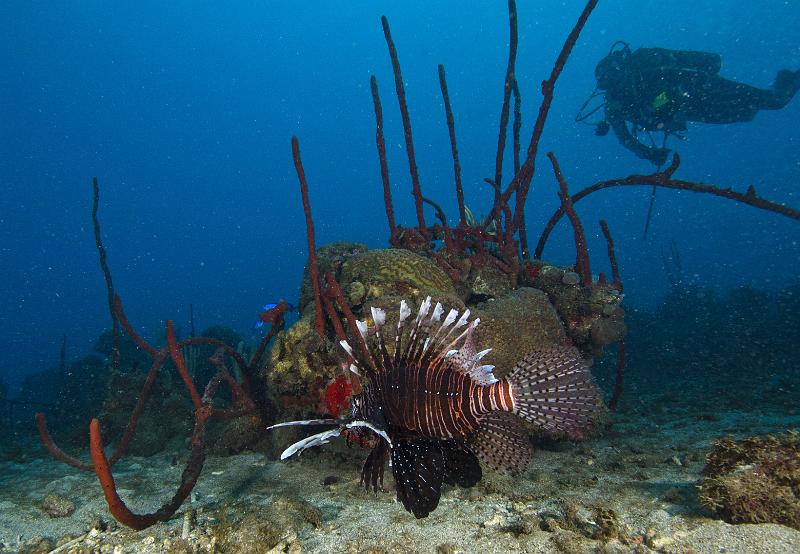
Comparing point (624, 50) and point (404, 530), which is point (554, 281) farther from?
point (624, 50)

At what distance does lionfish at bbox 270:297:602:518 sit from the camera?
235cm

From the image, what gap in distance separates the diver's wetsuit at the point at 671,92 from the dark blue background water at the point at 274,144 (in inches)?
1800

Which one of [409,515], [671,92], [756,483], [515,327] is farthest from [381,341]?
[671,92]

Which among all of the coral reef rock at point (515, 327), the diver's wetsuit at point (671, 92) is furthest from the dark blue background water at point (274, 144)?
the coral reef rock at point (515, 327)

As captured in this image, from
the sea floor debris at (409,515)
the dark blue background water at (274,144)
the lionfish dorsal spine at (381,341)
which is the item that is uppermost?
the dark blue background water at (274,144)

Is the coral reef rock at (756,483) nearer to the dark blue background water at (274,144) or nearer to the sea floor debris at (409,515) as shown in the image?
the sea floor debris at (409,515)

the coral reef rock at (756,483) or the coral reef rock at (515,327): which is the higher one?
the coral reef rock at (515,327)

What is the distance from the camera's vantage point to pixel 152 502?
3.27m

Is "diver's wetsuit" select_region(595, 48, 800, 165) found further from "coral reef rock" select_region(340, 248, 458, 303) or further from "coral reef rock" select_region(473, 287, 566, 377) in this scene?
"coral reef rock" select_region(340, 248, 458, 303)

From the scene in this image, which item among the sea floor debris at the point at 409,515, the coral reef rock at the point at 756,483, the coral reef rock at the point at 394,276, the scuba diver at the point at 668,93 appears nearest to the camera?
the coral reef rock at the point at 756,483

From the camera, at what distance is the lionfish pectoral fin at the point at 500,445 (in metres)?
2.44

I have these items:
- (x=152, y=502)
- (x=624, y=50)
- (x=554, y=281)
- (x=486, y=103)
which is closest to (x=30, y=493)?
(x=152, y=502)

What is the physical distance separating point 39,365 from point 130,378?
51.8 metres

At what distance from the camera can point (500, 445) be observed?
2.51 meters
